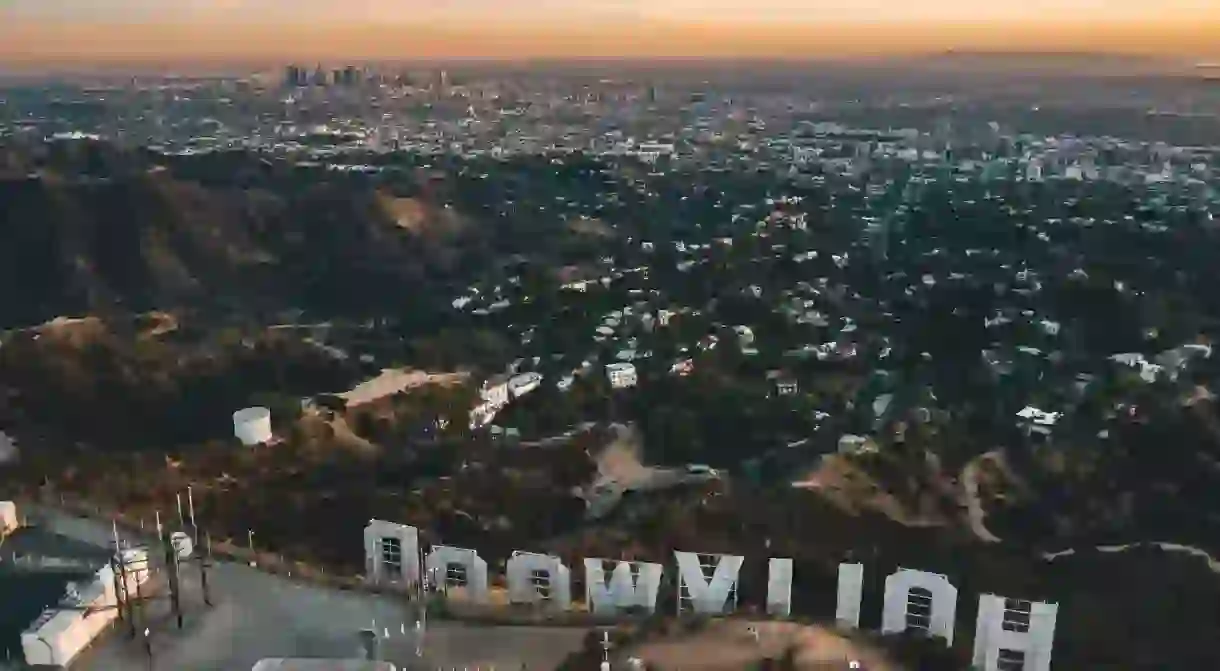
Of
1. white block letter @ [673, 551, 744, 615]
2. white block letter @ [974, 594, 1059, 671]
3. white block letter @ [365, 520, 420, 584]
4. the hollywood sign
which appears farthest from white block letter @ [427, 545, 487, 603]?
white block letter @ [974, 594, 1059, 671]

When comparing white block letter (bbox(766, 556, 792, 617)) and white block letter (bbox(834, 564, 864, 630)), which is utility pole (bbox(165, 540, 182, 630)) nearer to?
white block letter (bbox(766, 556, 792, 617))

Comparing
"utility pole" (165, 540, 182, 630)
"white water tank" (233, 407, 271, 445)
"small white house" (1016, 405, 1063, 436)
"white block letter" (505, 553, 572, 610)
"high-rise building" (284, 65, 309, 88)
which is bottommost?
"small white house" (1016, 405, 1063, 436)

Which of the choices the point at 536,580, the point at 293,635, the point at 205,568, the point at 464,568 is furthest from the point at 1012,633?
the point at 205,568

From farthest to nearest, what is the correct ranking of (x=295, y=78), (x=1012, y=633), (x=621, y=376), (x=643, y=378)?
(x=295, y=78), (x=643, y=378), (x=621, y=376), (x=1012, y=633)

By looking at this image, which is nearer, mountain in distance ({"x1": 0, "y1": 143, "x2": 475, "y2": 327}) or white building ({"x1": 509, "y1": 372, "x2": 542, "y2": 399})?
white building ({"x1": 509, "y1": 372, "x2": 542, "y2": 399})

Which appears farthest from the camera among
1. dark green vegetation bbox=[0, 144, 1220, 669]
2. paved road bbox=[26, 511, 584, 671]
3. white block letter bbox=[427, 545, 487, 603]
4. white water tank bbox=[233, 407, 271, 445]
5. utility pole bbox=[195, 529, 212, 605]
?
white water tank bbox=[233, 407, 271, 445]

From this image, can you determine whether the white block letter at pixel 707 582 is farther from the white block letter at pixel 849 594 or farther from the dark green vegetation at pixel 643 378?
the dark green vegetation at pixel 643 378

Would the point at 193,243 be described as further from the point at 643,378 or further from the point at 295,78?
the point at 295,78

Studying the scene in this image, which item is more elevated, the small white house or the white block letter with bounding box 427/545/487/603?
Result: the white block letter with bounding box 427/545/487/603
